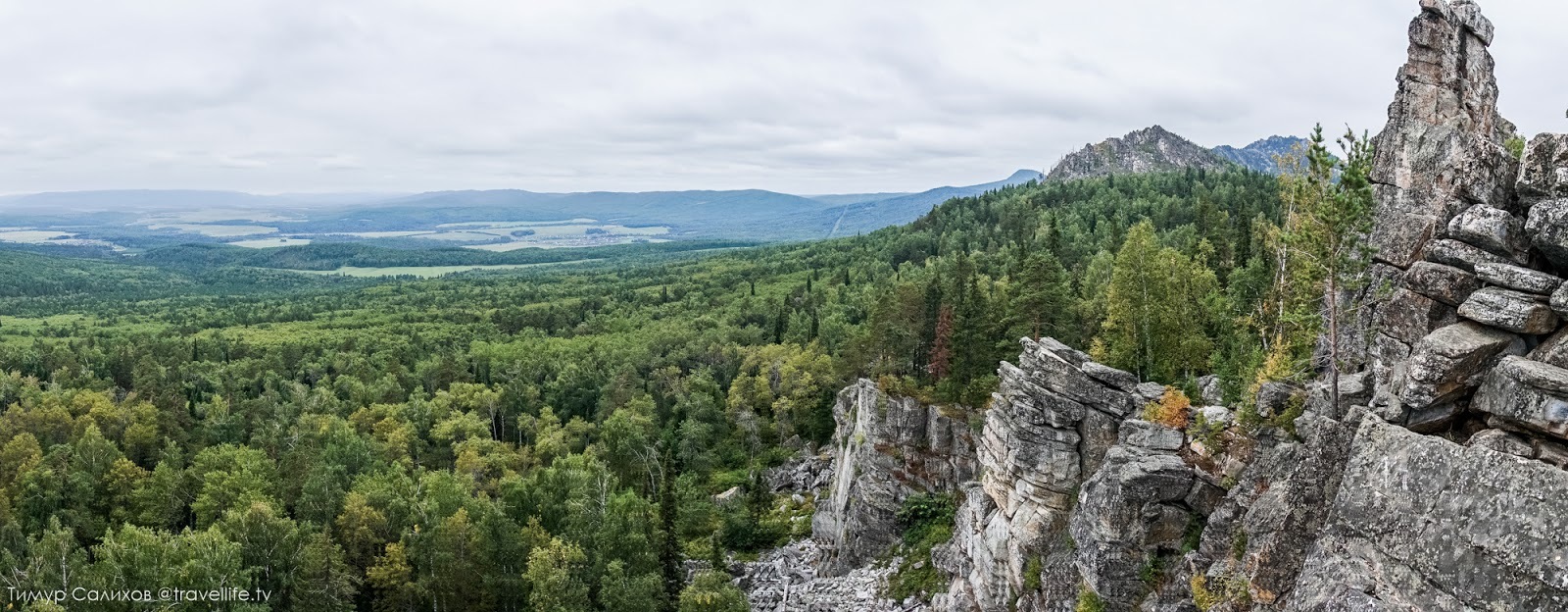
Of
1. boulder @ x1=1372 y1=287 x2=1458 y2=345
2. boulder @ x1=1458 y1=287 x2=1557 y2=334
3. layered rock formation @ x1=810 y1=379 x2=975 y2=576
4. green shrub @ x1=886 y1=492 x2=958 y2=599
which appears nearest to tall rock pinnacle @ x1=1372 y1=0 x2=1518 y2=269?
boulder @ x1=1372 y1=287 x2=1458 y2=345

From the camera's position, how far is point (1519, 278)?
2050 centimetres

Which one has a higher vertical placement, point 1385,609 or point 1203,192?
point 1203,192

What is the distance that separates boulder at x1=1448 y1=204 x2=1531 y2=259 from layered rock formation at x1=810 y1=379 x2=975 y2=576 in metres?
36.5

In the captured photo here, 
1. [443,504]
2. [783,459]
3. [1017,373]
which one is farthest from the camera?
[783,459]

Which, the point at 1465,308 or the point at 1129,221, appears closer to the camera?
the point at 1465,308

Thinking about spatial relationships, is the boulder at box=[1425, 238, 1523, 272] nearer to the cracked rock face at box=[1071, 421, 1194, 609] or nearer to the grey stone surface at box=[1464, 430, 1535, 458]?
the grey stone surface at box=[1464, 430, 1535, 458]

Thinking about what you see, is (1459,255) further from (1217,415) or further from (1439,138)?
(1217,415)

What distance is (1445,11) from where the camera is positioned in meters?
29.0

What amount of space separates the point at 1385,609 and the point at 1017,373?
83.7 feet

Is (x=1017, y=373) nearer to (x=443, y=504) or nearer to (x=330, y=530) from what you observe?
(x=443, y=504)

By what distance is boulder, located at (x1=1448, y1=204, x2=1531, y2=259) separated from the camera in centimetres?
2112

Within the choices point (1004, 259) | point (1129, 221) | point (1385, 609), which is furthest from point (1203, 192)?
point (1385, 609)

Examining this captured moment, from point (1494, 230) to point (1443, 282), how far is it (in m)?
1.77

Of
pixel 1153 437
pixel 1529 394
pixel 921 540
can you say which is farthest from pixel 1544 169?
pixel 921 540
